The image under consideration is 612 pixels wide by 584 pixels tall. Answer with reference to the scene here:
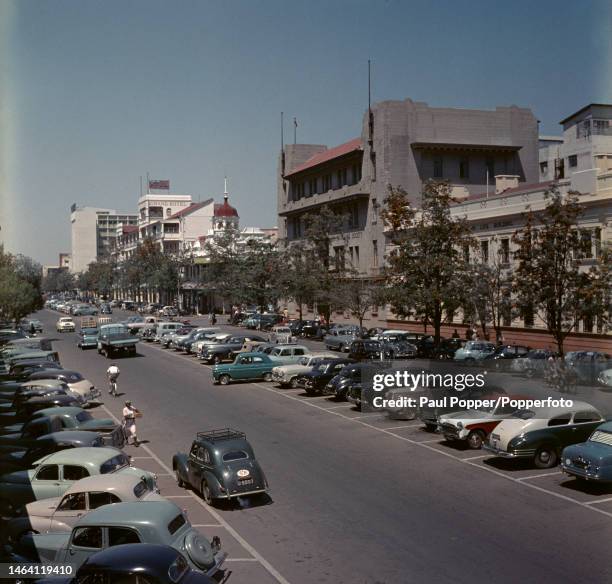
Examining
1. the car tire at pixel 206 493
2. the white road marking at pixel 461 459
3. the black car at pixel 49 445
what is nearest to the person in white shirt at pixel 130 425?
the black car at pixel 49 445

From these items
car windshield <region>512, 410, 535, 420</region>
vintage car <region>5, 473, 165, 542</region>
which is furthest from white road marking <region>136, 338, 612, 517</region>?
vintage car <region>5, 473, 165, 542</region>

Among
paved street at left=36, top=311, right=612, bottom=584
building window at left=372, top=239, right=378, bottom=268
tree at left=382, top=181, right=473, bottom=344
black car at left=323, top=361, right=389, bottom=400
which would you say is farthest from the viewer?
building window at left=372, top=239, right=378, bottom=268

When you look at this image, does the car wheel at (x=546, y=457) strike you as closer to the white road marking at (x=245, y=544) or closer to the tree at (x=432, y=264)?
the white road marking at (x=245, y=544)

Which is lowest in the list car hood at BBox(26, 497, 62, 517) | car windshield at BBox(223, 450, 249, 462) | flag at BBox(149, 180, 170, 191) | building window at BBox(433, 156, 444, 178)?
car hood at BBox(26, 497, 62, 517)

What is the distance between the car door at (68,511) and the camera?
1350 centimetres

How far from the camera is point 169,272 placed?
98625 mm

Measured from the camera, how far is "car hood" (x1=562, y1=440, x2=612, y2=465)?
53.3ft

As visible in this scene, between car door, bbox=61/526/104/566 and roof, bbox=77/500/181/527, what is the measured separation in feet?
0.40

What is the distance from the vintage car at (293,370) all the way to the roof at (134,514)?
68.3 ft

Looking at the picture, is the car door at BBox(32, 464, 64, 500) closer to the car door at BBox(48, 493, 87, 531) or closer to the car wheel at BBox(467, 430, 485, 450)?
the car door at BBox(48, 493, 87, 531)

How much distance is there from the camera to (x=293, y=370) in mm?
33125

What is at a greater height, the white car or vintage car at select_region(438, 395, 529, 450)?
the white car

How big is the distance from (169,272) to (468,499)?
85.6 m

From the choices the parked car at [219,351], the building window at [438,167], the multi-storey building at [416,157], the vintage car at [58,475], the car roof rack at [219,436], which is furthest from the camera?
the building window at [438,167]
